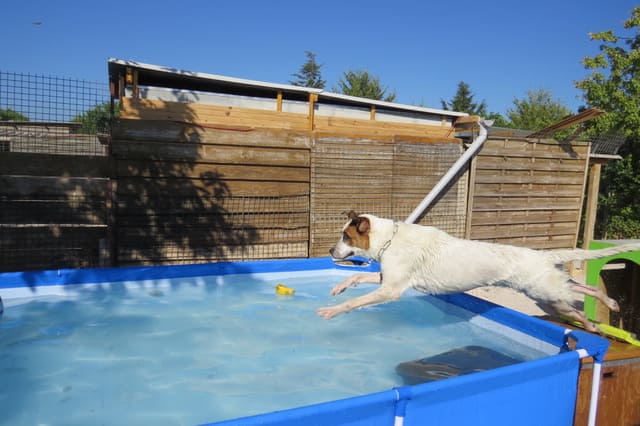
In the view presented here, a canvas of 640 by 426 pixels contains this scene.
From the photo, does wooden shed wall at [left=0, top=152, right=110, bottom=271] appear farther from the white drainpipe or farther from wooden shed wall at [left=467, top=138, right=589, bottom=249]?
wooden shed wall at [left=467, top=138, right=589, bottom=249]

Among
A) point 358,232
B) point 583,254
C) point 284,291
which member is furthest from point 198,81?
point 583,254

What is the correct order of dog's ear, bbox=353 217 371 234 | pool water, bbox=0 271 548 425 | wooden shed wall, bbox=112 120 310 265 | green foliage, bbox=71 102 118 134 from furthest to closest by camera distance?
1. wooden shed wall, bbox=112 120 310 265
2. green foliage, bbox=71 102 118 134
3. dog's ear, bbox=353 217 371 234
4. pool water, bbox=0 271 548 425

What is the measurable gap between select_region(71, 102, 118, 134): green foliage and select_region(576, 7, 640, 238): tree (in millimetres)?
11858

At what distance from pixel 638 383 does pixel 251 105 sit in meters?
7.99

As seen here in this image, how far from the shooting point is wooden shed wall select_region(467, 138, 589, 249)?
10.2 m

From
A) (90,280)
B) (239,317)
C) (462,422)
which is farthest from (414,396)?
(90,280)

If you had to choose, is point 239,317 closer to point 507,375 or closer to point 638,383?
point 507,375

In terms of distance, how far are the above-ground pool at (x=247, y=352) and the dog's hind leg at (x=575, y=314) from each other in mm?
197

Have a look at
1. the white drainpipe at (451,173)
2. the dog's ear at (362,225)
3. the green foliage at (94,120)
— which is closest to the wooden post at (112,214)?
the green foliage at (94,120)

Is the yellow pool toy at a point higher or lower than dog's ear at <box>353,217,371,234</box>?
lower

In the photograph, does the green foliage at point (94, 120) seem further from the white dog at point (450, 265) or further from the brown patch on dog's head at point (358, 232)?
the white dog at point (450, 265)

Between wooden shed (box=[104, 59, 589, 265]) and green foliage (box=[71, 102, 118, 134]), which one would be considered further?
wooden shed (box=[104, 59, 589, 265])

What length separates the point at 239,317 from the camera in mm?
5285

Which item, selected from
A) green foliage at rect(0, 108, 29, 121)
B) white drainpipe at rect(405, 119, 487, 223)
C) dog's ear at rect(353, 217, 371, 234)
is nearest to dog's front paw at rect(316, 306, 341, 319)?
dog's ear at rect(353, 217, 371, 234)
